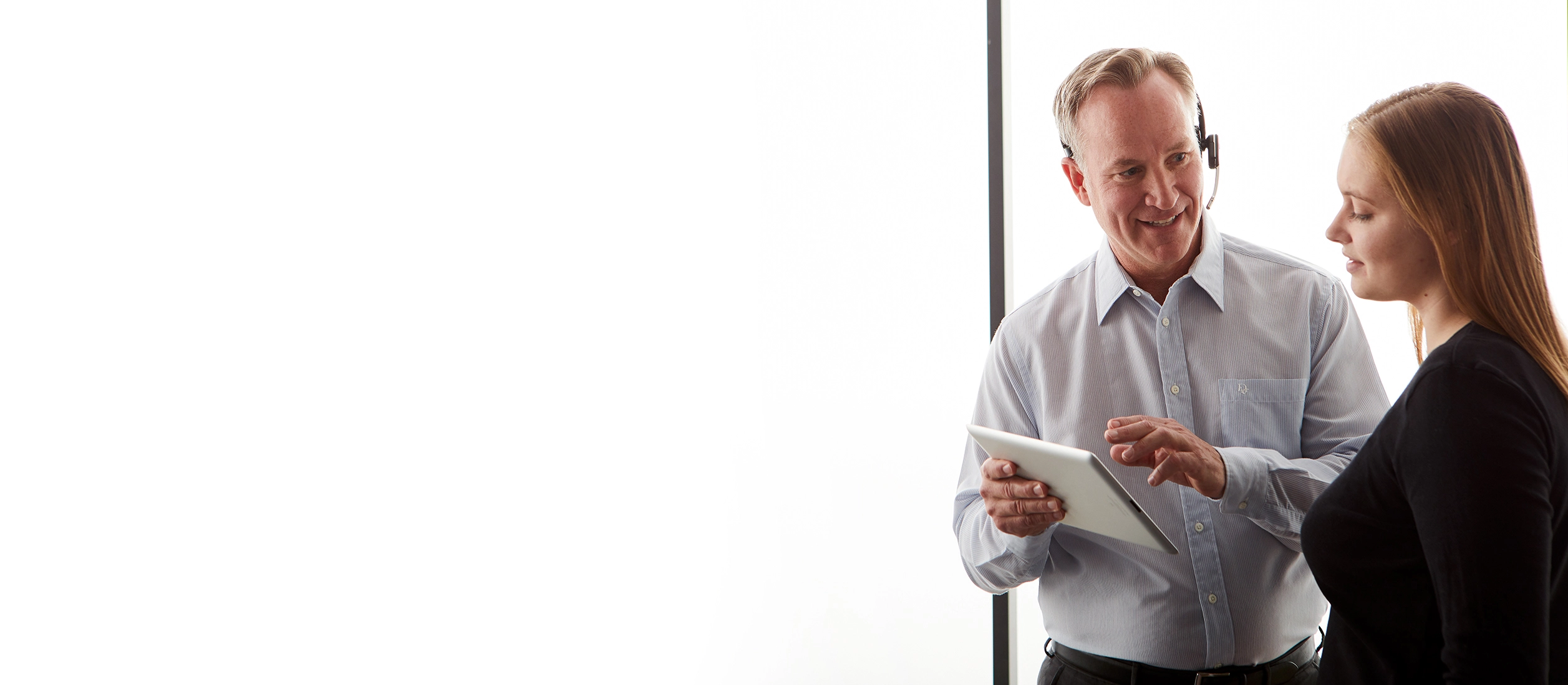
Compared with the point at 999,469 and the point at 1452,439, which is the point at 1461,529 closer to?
the point at 1452,439

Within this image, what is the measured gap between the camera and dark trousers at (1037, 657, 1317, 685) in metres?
1.22

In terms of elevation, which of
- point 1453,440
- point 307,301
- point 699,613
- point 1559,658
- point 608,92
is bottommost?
point 699,613

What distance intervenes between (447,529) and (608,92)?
4.08ft

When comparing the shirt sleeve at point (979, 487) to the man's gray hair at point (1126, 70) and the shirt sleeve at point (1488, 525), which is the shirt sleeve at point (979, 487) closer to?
the man's gray hair at point (1126, 70)

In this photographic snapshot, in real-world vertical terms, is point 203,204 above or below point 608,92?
below

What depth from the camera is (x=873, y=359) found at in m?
2.39

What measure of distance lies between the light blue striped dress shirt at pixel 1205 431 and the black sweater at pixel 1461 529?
22 cm

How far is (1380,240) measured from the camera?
3.19ft

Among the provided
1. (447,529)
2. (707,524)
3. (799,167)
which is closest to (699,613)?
(707,524)

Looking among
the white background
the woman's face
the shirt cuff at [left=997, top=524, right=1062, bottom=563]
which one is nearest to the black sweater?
the woman's face

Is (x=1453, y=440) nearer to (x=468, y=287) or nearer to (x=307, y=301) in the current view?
(x=468, y=287)

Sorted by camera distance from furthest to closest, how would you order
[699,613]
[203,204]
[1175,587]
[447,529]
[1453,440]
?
[699,613] < [447,529] < [203,204] < [1175,587] < [1453,440]

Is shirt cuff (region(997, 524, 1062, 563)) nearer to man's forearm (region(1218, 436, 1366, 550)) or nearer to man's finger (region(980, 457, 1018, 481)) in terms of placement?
man's finger (region(980, 457, 1018, 481))

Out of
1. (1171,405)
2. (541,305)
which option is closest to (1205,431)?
(1171,405)
